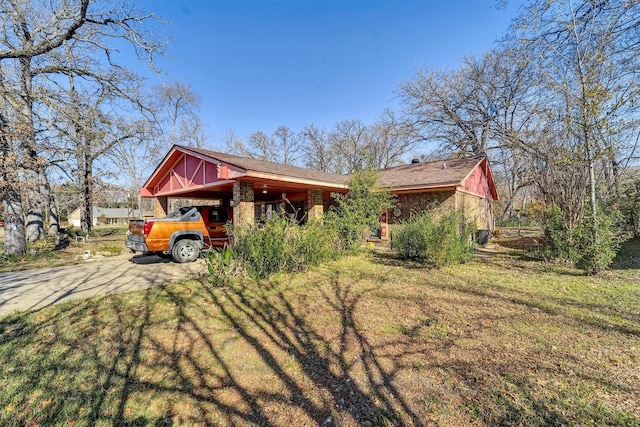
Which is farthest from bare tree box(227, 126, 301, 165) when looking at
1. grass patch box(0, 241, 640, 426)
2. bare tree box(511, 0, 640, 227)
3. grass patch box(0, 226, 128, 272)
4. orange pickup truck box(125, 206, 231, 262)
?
grass patch box(0, 241, 640, 426)

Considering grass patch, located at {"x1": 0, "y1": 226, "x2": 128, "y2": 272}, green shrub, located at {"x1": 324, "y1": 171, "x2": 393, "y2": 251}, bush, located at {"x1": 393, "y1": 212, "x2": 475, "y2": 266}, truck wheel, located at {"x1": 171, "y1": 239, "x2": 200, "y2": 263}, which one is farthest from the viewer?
green shrub, located at {"x1": 324, "y1": 171, "x2": 393, "y2": 251}

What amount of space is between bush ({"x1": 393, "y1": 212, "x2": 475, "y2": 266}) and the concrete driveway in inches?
228

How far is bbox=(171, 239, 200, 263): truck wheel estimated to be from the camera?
26.1ft

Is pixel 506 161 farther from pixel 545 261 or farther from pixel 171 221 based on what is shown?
pixel 171 221

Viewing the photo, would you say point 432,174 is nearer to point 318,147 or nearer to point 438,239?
point 438,239

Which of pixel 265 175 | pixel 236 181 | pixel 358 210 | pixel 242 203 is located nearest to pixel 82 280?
pixel 242 203

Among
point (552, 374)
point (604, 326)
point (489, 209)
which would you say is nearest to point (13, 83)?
point (552, 374)

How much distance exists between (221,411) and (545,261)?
9108 mm

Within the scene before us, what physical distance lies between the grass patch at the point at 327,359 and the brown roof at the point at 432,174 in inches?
257

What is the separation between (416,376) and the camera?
103 inches

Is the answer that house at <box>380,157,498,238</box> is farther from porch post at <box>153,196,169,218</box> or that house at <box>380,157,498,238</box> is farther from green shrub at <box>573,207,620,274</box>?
porch post at <box>153,196,169,218</box>

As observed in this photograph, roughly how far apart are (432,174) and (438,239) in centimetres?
679

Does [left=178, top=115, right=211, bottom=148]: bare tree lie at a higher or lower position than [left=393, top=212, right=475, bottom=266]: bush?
higher

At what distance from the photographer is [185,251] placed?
8.12m
